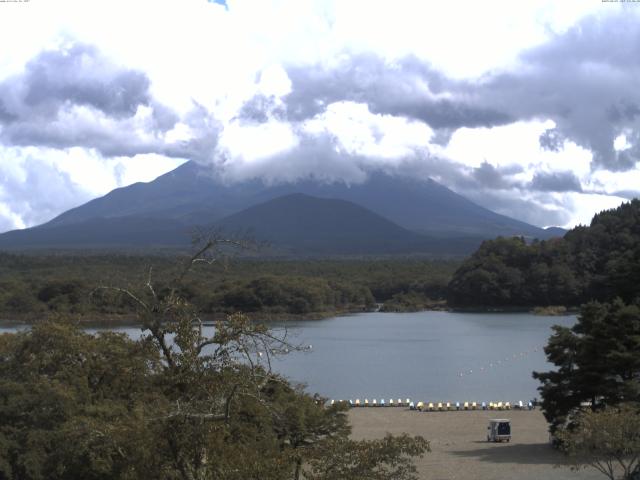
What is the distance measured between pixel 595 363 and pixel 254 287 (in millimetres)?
55946

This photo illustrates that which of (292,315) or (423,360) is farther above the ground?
(292,315)

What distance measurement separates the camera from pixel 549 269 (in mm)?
84500

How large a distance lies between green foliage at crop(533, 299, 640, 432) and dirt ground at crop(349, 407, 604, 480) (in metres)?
1.17

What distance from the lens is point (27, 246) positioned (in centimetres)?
19650

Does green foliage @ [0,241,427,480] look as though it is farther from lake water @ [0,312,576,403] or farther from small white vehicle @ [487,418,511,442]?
lake water @ [0,312,576,403]

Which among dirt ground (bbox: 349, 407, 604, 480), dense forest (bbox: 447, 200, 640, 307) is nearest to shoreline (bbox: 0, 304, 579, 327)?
dense forest (bbox: 447, 200, 640, 307)

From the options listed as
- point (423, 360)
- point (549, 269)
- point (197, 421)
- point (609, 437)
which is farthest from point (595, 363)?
point (549, 269)

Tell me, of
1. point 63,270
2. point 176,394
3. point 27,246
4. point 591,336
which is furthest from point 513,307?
point 27,246

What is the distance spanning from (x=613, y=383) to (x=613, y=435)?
5.25 meters

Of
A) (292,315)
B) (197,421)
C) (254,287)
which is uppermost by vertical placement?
(254,287)

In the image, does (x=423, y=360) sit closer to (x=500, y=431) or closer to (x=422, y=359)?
(x=422, y=359)

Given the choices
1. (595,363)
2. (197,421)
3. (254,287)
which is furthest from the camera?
(254,287)

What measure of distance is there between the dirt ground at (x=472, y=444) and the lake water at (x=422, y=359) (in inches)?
157

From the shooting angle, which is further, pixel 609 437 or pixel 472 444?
pixel 472 444
